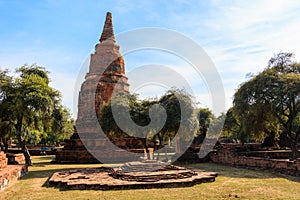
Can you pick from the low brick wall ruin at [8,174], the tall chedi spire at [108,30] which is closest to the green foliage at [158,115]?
the low brick wall ruin at [8,174]

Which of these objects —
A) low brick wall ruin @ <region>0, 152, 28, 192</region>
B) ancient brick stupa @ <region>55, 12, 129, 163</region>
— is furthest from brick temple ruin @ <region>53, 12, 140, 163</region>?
low brick wall ruin @ <region>0, 152, 28, 192</region>

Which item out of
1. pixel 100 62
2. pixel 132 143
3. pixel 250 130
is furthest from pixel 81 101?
pixel 250 130

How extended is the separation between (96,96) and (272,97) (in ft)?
60.6

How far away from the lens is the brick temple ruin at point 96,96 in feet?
86.3

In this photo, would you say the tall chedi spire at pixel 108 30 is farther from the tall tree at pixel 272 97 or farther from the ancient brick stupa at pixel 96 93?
the tall tree at pixel 272 97

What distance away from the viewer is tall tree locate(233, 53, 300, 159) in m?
18.5

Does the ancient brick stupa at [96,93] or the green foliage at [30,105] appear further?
the ancient brick stupa at [96,93]

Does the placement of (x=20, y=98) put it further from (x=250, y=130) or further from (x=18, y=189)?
(x=250, y=130)

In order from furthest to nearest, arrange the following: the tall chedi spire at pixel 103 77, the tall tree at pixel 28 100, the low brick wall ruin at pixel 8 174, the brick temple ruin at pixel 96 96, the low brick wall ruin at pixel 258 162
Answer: the tall chedi spire at pixel 103 77 → the brick temple ruin at pixel 96 96 → the tall tree at pixel 28 100 → the low brick wall ruin at pixel 258 162 → the low brick wall ruin at pixel 8 174

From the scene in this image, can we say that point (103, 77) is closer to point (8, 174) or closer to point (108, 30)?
point (108, 30)

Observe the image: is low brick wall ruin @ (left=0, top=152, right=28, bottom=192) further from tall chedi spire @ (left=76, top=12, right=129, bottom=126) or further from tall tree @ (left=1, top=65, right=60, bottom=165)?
tall chedi spire @ (left=76, top=12, right=129, bottom=126)

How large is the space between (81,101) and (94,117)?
289 cm

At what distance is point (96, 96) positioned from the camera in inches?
1224

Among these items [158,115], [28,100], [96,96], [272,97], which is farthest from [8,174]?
[96,96]
